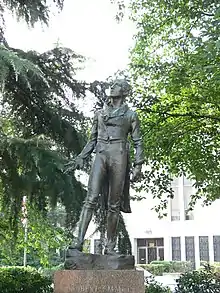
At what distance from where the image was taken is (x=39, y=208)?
28.7 feet

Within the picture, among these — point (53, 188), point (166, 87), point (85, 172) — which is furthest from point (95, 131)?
point (166, 87)

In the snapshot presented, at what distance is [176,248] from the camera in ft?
116

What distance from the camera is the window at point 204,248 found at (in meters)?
33.1

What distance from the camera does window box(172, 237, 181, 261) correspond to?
114 ft

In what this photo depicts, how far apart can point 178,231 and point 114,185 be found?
3050 centimetres

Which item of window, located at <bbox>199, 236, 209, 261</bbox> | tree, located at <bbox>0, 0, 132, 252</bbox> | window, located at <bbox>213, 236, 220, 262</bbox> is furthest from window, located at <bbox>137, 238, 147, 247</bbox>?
tree, located at <bbox>0, 0, 132, 252</bbox>

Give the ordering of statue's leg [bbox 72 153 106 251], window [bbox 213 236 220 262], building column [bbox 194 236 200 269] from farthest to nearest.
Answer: building column [bbox 194 236 200 269] → window [bbox 213 236 220 262] → statue's leg [bbox 72 153 106 251]

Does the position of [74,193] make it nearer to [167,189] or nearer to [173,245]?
[167,189]

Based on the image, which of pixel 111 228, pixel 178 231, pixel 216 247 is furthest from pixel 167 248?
pixel 111 228

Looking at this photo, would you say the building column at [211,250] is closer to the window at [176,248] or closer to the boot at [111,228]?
the window at [176,248]

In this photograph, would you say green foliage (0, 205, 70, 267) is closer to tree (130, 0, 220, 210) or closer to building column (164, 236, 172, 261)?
tree (130, 0, 220, 210)

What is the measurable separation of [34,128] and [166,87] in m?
4.32

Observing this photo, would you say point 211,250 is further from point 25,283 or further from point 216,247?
point 25,283

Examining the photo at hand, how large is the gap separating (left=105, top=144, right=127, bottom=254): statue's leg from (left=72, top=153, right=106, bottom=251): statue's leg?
0.12 metres
